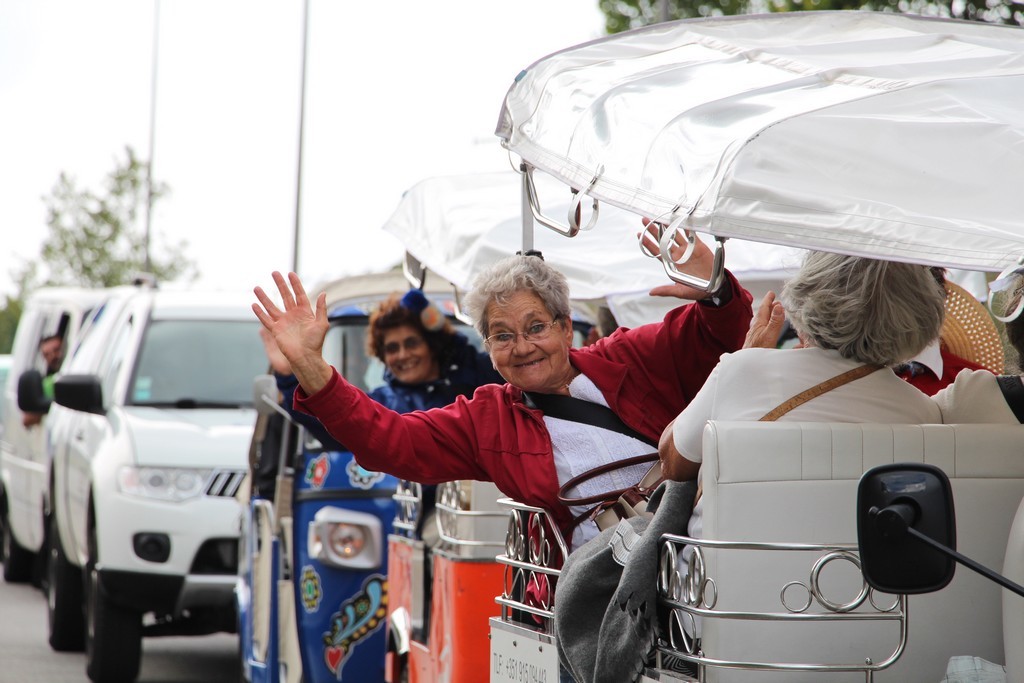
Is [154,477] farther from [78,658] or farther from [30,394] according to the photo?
[30,394]

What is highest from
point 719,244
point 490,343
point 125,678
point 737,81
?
point 737,81

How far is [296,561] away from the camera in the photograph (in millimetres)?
7113

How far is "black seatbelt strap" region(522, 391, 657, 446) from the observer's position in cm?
464

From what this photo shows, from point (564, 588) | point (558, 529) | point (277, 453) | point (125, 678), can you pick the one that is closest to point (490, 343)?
point (558, 529)

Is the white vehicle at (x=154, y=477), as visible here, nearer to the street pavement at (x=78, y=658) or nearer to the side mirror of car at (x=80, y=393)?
the side mirror of car at (x=80, y=393)

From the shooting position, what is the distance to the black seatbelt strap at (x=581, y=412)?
15.2 ft

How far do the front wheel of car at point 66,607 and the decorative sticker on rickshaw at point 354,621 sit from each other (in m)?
4.66

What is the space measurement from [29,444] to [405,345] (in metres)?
8.48

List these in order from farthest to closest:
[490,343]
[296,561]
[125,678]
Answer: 1. [125,678]
2. [296,561]
3. [490,343]

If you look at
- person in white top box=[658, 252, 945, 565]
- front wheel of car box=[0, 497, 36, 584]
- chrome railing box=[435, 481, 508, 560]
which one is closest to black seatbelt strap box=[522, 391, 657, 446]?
chrome railing box=[435, 481, 508, 560]

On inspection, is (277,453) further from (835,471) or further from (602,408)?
(835,471)

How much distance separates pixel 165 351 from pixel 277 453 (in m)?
2.85

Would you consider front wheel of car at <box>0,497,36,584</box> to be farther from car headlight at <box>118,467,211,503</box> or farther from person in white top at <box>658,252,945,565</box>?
person in white top at <box>658,252,945,565</box>

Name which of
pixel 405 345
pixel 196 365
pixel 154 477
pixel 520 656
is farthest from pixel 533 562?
pixel 196 365
